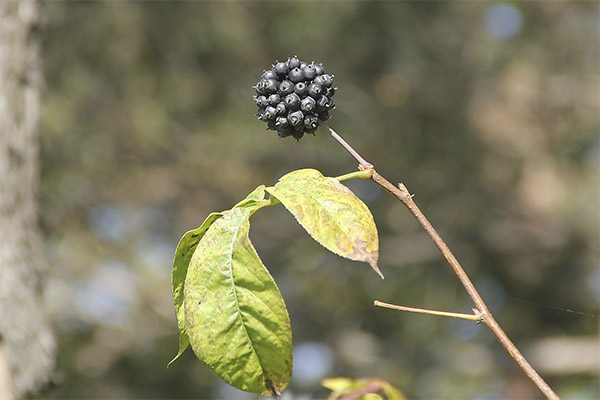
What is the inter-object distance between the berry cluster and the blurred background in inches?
194

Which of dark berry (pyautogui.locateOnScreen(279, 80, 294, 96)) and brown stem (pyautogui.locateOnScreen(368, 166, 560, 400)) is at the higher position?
dark berry (pyautogui.locateOnScreen(279, 80, 294, 96))

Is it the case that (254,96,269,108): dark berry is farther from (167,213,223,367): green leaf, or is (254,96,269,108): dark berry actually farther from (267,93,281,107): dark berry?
(167,213,223,367): green leaf

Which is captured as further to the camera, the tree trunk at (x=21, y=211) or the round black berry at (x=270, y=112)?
the tree trunk at (x=21, y=211)

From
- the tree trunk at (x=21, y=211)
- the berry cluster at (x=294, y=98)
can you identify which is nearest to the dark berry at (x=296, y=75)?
the berry cluster at (x=294, y=98)

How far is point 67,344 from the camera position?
7.96 metres

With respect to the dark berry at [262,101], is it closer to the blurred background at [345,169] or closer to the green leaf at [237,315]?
the green leaf at [237,315]

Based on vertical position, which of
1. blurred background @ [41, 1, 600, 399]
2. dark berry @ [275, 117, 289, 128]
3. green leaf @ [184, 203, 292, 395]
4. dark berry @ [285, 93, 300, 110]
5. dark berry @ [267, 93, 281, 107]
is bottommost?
green leaf @ [184, 203, 292, 395]

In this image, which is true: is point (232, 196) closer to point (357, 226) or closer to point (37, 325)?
point (37, 325)

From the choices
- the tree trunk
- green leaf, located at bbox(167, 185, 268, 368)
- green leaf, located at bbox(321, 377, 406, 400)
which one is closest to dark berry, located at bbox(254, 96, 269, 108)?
green leaf, located at bbox(167, 185, 268, 368)

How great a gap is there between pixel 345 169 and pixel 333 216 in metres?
5.73

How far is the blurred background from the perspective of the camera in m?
6.58

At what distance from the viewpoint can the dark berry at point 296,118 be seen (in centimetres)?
111

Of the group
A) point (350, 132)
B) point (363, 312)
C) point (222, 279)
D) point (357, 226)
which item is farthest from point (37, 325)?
point (363, 312)

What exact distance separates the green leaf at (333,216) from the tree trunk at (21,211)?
1.55 meters
